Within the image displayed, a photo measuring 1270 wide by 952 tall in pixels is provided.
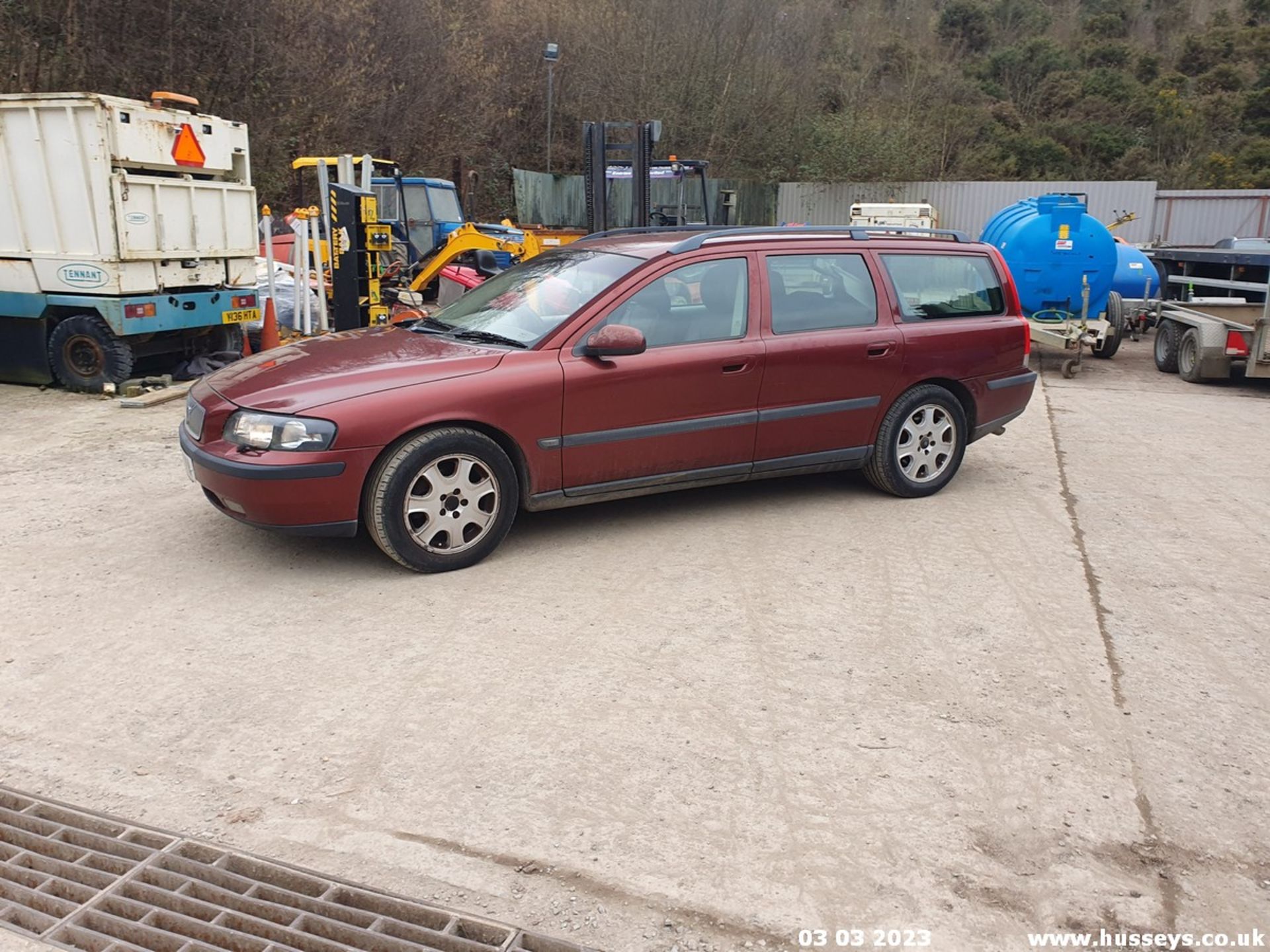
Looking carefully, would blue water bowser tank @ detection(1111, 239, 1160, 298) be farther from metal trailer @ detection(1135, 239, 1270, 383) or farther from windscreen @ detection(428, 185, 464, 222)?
windscreen @ detection(428, 185, 464, 222)

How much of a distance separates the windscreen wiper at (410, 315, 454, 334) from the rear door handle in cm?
250

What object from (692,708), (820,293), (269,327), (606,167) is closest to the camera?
(692,708)

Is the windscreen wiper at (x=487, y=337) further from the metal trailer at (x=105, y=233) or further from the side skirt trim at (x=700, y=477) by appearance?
the metal trailer at (x=105, y=233)

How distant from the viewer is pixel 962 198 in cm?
2844

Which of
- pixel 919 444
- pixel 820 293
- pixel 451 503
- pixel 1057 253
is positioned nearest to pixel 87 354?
pixel 451 503

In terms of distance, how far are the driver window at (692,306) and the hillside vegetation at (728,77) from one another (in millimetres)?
14109

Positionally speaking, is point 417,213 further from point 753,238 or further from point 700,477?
point 700,477

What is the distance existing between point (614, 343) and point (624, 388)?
11.0 inches

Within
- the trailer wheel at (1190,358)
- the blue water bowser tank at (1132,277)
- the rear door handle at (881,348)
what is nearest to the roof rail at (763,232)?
the rear door handle at (881,348)

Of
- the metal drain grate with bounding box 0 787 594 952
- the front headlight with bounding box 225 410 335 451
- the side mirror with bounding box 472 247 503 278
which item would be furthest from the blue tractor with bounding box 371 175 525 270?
the metal drain grate with bounding box 0 787 594 952

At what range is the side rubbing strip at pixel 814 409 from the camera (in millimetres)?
5848

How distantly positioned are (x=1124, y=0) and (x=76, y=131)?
49871 mm

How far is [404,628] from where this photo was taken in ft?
14.5
